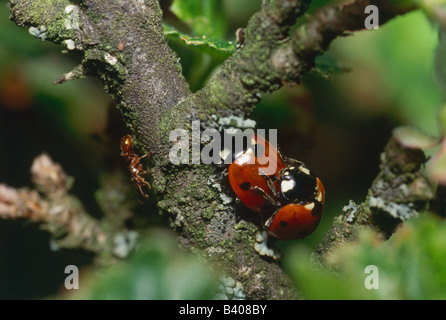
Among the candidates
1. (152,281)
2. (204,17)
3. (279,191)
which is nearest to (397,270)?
(152,281)

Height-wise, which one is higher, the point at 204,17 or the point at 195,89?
the point at 204,17

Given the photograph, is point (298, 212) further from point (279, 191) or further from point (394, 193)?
point (394, 193)

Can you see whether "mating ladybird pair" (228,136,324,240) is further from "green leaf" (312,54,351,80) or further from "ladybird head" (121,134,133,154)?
"ladybird head" (121,134,133,154)

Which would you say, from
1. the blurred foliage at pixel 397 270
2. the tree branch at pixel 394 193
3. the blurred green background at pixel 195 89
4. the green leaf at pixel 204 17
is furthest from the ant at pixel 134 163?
the blurred foliage at pixel 397 270

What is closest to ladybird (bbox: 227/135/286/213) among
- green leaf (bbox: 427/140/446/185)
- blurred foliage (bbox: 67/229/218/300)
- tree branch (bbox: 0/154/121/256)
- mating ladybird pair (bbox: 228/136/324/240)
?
mating ladybird pair (bbox: 228/136/324/240)

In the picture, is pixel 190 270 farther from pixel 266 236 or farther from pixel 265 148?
pixel 265 148

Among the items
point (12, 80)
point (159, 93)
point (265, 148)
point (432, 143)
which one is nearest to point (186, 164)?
point (159, 93)
